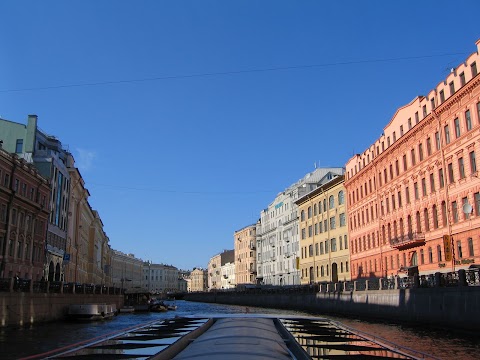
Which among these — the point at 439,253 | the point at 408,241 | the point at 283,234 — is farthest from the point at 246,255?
the point at 439,253

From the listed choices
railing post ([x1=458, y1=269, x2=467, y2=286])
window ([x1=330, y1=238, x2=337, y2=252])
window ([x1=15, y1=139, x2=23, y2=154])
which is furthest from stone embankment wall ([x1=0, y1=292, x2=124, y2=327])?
window ([x1=330, y1=238, x2=337, y2=252])

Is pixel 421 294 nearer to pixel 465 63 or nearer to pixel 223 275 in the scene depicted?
pixel 465 63

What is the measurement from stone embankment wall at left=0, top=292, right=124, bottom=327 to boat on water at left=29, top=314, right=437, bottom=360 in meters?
A: 26.5

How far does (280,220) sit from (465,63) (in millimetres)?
73298

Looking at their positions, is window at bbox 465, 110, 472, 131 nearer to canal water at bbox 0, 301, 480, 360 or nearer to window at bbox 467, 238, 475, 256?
window at bbox 467, 238, 475, 256

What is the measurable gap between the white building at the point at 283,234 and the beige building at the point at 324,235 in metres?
6.34

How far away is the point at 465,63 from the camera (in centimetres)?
4075

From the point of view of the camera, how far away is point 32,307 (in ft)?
120

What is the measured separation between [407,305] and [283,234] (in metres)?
70.8

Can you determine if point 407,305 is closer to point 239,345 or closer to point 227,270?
point 239,345

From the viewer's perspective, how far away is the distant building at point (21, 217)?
4700 cm

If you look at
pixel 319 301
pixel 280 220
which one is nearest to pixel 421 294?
pixel 319 301

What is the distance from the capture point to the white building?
3875 inches

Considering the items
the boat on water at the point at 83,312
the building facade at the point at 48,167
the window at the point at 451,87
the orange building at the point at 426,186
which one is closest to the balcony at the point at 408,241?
the orange building at the point at 426,186
